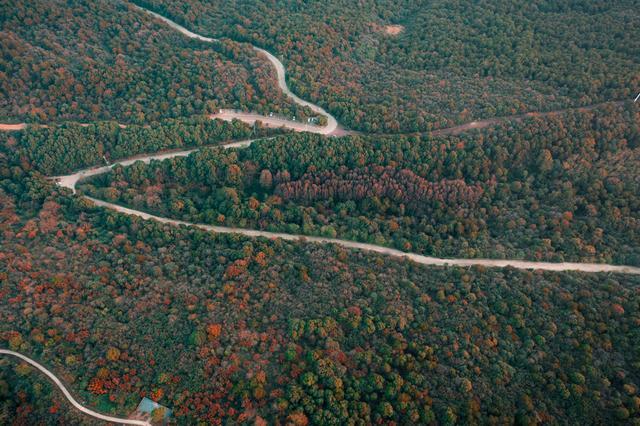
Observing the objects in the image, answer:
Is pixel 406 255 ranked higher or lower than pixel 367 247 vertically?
higher

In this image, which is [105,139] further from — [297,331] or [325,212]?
[297,331]

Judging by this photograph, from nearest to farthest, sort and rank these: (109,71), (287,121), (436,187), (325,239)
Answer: (325,239) → (436,187) → (109,71) → (287,121)

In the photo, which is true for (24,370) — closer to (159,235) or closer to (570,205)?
(159,235)

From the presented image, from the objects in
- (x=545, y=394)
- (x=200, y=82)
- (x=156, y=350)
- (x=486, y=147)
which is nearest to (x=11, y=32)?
(x=200, y=82)

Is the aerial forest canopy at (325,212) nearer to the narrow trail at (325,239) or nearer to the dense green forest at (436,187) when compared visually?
the dense green forest at (436,187)

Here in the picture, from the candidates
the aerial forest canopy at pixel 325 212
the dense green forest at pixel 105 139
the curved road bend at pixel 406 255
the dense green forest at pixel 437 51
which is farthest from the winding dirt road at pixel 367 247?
the dense green forest at pixel 437 51

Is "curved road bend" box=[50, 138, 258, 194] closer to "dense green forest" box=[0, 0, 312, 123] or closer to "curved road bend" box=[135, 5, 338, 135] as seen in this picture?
"curved road bend" box=[135, 5, 338, 135]

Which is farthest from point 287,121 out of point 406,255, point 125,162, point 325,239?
point 406,255
